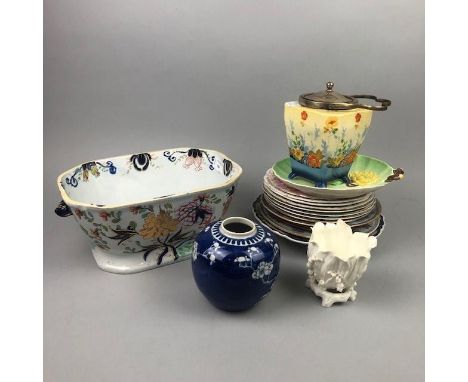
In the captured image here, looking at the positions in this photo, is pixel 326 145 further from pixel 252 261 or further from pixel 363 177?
pixel 252 261

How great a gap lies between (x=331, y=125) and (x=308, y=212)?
12.9 inches

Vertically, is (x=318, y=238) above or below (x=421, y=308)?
above

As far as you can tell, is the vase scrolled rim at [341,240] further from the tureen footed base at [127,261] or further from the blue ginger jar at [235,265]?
the tureen footed base at [127,261]

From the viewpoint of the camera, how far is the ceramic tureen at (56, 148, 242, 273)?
165 cm

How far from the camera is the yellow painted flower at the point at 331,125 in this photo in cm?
178

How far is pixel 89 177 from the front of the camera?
1997mm

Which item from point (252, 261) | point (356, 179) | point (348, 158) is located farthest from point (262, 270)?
point (356, 179)

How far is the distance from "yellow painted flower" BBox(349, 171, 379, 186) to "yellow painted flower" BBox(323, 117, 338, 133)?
12.3 inches

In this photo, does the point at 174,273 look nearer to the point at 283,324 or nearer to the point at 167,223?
the point at 167,223

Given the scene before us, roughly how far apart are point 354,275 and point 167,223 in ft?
2.12

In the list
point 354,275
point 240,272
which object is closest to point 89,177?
point 240,272

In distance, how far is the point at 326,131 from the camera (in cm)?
180

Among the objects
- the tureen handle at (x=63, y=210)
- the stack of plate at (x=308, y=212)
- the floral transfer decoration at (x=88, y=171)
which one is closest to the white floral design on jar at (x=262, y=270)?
the stack of plate at (x=308, y=212)

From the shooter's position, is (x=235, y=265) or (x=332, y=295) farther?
(x=332, y=295)
